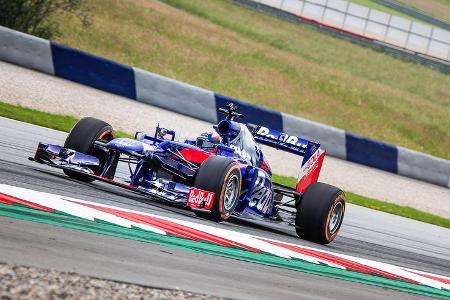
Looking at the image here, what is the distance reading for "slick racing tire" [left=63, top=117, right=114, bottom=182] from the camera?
10.6 meters

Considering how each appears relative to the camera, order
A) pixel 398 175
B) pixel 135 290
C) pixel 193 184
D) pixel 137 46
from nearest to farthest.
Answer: pixel 135 290, pixel 193 184, pixel 398 175, pixel 137 46

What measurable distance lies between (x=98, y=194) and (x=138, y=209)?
0.55 meters

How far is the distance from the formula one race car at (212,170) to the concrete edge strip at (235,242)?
0.55 m

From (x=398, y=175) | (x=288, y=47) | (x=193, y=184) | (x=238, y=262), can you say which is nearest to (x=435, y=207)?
(x=398, y=175)

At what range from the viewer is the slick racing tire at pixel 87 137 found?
10.6 m

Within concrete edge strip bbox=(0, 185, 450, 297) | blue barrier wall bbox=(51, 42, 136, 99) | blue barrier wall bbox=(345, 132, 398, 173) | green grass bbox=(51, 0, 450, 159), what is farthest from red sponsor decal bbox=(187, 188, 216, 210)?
green grass bbox=(51, 0, 450, 159)

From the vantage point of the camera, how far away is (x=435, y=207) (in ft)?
69.8

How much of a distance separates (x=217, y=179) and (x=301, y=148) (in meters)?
2.28

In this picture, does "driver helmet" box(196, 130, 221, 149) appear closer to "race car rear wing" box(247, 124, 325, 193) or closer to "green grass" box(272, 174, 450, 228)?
"race car rear wing" box(247, 124, 325, 193)

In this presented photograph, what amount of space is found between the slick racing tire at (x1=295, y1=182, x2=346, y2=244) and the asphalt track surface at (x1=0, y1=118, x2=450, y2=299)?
16 centimetres

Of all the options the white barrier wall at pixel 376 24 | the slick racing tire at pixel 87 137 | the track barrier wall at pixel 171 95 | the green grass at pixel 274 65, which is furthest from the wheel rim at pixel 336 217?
the white barrier wall at pixel 376 24

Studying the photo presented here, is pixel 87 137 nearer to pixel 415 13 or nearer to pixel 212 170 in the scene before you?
pixel 212 170

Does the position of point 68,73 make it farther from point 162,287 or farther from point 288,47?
point 288,47

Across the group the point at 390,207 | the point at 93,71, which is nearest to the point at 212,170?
the point at 390,207
